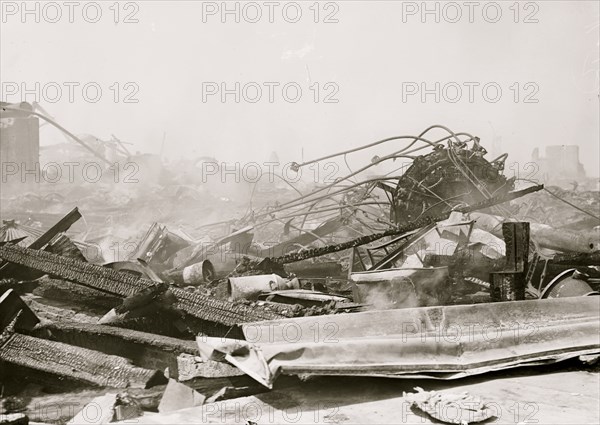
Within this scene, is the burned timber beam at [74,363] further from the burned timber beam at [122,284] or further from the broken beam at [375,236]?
the broken beam at [375,236]

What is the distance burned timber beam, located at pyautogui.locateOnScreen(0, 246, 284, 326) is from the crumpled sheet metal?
25.8 inches

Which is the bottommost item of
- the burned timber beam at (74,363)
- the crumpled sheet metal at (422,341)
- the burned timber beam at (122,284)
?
the burned timber beam at (74,363)

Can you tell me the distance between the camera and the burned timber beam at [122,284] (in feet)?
19.0

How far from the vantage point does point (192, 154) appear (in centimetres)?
3631

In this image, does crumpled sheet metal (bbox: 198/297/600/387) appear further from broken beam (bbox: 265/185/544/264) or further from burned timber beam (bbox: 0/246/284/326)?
broken beam (bbox: 265/185/544/264)

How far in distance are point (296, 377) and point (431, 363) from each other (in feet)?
3.51

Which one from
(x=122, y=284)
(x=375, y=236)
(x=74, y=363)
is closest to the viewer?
(x=74, y=363)

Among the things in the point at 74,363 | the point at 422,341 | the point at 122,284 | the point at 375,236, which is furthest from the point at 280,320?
the point at 375,236

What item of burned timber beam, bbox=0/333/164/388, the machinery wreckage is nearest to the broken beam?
the machinery wreckage

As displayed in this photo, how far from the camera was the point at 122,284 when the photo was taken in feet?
20.8

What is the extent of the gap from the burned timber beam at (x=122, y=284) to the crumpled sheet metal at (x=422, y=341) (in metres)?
0.65

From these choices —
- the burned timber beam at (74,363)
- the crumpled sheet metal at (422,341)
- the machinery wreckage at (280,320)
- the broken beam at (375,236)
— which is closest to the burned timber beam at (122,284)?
the machinery wreckage at (280,320)

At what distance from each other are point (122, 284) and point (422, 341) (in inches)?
130

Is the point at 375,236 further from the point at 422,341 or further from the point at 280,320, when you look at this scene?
the point at 422,341
